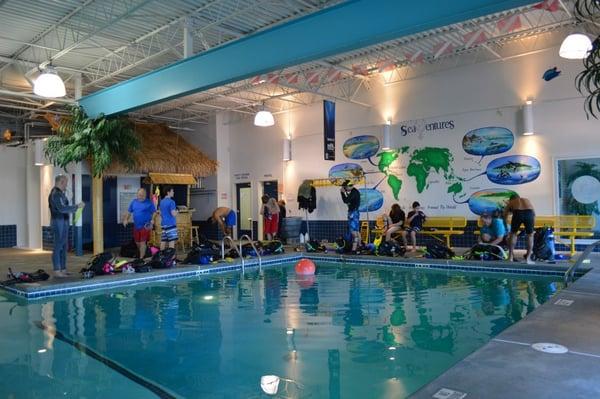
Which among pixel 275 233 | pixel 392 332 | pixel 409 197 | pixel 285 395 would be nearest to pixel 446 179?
pixel 409 197

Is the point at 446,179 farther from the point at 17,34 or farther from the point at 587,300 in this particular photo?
the point at 17,34

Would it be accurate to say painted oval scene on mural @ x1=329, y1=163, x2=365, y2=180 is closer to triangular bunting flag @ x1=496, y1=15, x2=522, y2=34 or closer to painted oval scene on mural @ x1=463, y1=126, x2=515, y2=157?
painted oval scene on mural @ x1=463, y1=126, x2=515, y2=157

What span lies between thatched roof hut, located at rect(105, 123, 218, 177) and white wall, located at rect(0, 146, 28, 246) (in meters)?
3.64

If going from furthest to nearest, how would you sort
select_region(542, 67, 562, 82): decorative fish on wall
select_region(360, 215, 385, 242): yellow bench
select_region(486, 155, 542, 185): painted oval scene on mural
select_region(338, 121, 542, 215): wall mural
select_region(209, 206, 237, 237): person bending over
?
select_region(360, 215, 385, 242): yellow bench
select_region(338, 121, 542, 215): wall mural
select_region(486, 155, 542, 185): painted oval scene on mural
select_region(542, 67, 562, 82): decorative fish on wall
select_region(209, 206, 237, 237): person bending over

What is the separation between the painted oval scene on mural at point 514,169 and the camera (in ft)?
33.4

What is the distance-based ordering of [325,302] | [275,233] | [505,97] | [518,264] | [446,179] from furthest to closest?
1. [275,233]
2. [446,179]
3. [505,97]
4. [518,264]
5. [325,302]

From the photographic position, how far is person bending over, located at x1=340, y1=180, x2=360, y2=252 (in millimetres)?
10406

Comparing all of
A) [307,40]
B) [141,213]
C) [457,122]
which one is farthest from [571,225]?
[141,213]

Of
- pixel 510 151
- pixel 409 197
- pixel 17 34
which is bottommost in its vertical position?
pixel 409 197

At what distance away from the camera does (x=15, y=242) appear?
1447 cm

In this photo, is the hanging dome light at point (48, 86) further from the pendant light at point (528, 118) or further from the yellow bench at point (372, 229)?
the pendant light at point (528, 118)

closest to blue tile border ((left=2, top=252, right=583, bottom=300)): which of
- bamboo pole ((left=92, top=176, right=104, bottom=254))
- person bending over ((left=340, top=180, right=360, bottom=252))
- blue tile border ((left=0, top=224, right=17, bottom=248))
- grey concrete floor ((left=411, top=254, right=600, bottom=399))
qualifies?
person bending over ((left=340, top=180, right=360, bottom=252))

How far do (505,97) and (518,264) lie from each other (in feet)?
13.7

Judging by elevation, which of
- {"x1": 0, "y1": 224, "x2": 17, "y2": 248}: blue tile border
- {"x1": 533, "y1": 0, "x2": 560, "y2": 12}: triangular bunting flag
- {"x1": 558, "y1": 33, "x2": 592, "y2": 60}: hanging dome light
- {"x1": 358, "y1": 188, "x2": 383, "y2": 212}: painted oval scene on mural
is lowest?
{"x1": 0, "y1": 224, "x2": 17, "y2": 248}: blue tile border
